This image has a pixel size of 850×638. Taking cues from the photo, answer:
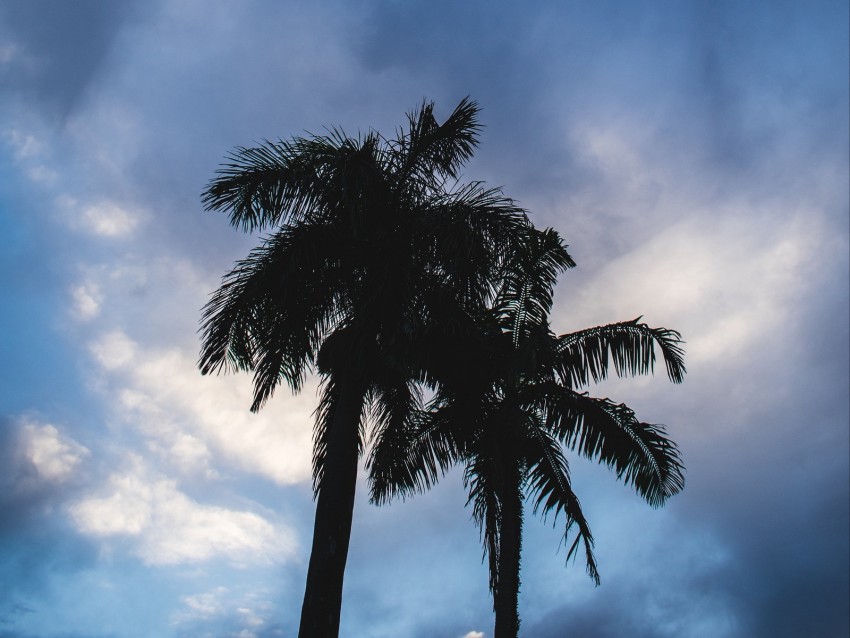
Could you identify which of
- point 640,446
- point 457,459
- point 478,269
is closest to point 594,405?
point 640,446

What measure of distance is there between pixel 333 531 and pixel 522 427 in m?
4.49

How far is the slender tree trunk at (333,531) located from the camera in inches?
379

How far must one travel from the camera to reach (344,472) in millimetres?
10547

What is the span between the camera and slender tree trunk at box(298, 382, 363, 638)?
962 cm

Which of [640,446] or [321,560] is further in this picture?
[640,446]

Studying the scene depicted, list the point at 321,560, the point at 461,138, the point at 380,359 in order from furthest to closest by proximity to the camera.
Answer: the point at 461,138, the point at 380,359, the point at 321,560

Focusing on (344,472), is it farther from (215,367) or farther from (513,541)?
(513,541)

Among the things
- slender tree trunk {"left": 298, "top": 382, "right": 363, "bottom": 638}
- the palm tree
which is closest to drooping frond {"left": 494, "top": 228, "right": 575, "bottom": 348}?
the palm tree

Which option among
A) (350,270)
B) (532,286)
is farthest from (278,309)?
(532,286)

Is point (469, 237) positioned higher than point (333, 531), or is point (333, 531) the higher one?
point (469, 237)

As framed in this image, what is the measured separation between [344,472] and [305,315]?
3.08 meters

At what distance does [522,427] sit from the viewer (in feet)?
43.7

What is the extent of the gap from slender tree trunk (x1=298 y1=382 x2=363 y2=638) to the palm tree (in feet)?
8.84

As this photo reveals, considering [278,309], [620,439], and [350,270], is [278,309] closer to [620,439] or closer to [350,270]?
[350,270]
